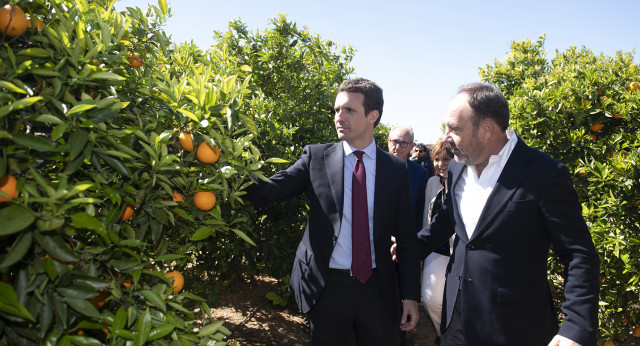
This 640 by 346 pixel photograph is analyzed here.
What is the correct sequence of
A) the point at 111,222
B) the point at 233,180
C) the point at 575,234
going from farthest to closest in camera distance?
1. the point at 575,234
2. the point at 233,180
3. the point at 111,222

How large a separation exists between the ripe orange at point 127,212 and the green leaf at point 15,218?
40 centimetres

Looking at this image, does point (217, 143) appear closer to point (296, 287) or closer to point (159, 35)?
point (159, 35)

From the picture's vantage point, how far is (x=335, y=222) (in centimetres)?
249

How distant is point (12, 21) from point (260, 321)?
13.7ft

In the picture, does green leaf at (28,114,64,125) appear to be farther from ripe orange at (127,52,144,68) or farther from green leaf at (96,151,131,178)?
ripe orange at (127,52,144,68)

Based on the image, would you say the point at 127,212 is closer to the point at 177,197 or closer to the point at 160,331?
the point at 177,197

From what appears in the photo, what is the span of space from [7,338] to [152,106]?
2.92 ft

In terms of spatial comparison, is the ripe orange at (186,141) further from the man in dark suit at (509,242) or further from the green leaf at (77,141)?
the man in dark suit at (509,242)

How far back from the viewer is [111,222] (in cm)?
127

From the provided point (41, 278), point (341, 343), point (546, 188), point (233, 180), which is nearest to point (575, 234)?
point (546, 188)

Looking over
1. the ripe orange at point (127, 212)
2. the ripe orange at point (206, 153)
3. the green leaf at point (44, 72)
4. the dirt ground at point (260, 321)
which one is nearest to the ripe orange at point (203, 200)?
the ripe orange at point (206, 153)

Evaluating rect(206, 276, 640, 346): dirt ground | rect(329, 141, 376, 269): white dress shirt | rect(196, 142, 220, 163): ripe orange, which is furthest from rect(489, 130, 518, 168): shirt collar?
rect(206, 276, 640, 346): dirt ground

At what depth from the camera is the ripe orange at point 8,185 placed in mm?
988

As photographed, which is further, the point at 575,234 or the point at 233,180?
the point at 575,234
